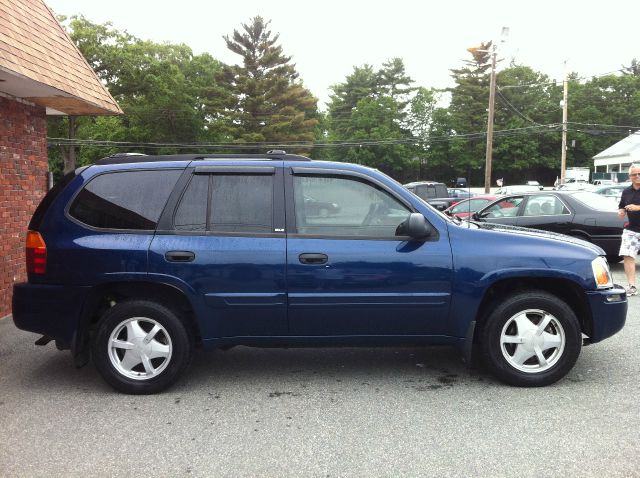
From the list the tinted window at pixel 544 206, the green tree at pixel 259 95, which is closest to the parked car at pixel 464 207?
the tinted window at pixel 544 206

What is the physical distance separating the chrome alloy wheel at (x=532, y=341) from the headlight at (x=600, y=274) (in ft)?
1.49

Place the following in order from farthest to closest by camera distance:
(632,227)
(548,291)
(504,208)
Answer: (504,208) < (632,227) < (548,291)

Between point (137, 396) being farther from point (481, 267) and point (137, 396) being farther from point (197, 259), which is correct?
point (481, 267)

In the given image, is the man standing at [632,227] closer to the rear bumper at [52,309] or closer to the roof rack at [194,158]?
the roof rack at [194,158]

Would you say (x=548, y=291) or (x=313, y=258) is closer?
(x=313, y=258)

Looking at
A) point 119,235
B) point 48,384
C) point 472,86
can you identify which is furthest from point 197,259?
point 472,86

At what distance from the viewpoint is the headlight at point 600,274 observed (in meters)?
4.06

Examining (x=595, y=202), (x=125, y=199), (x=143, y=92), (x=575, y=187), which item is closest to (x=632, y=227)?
(x=595, y=202)

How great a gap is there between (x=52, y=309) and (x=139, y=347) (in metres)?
0.72

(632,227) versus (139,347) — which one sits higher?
(632,227)

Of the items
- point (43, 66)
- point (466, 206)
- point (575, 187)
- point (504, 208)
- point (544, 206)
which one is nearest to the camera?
point (43, 66)

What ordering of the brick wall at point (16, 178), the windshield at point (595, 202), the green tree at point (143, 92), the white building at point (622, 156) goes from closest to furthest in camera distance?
1. the brick wall at point (16, 178)
2. the windshield at point (595, 202)
3. the green tree at point (143, 92)
4. the white building at point (622, 156)

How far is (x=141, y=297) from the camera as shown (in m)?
4.08

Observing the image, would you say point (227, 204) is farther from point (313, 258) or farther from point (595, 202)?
point (595, 202)
